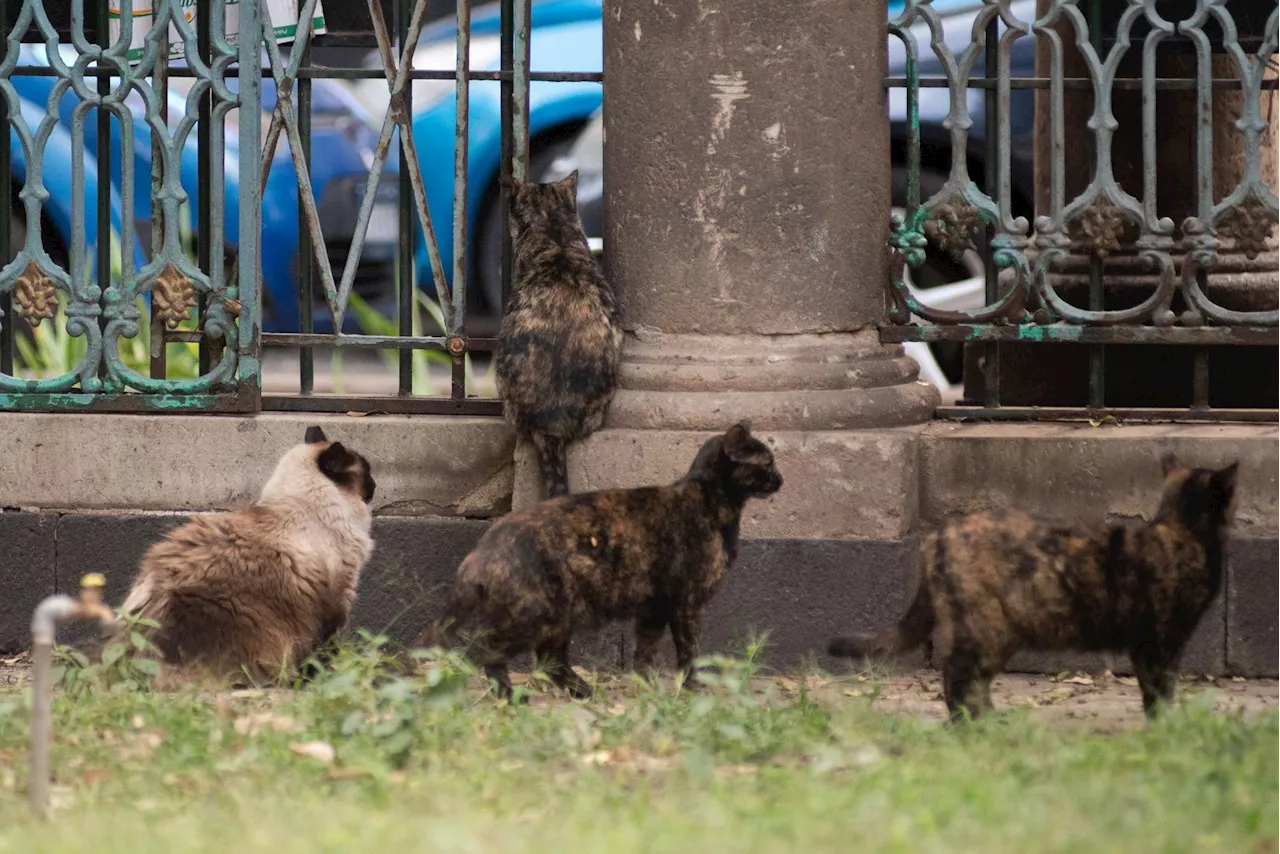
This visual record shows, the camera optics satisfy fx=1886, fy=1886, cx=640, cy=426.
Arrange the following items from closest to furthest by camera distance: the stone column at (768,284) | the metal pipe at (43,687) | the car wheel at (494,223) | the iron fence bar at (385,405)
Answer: the metal pipe at (43,687) → the stone column at (768,284) → the iron fence bar at (385,405) → the car wheel at (494,223)

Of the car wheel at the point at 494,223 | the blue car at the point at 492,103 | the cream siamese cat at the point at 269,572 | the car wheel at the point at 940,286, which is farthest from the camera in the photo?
the car wheel at the point at 940,286

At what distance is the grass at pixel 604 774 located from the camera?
4035 millimetres

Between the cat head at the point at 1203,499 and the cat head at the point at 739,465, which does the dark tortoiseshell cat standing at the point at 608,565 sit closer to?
the cat head at the point at 739,465

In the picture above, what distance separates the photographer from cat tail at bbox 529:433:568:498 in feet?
21.6

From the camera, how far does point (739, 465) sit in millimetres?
6066

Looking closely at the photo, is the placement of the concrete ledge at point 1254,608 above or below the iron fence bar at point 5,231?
below

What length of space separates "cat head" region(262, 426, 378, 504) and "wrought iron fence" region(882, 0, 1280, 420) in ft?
6.38

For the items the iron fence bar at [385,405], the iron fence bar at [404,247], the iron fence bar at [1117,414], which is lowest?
the iron fence bar at [1117,414]

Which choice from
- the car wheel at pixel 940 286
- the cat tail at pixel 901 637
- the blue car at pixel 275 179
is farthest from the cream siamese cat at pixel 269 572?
the car wheel at pixel 940 286

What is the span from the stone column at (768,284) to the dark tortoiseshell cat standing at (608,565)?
1.35 feet

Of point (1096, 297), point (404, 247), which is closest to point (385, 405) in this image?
point (404, 247)

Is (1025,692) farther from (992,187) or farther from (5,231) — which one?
(5,231)

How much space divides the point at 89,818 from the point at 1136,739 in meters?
2.65

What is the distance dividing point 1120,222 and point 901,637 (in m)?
2.08
